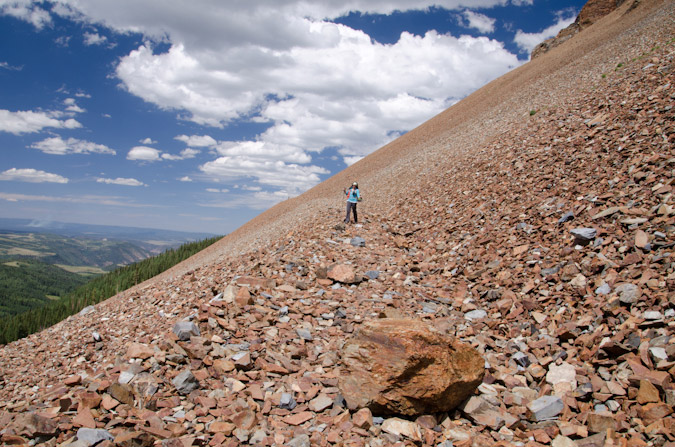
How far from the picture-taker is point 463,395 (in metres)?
6.17

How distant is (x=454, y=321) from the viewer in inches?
358

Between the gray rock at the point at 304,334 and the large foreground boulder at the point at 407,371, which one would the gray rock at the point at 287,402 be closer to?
the large foreground boulder at the point at 407,371

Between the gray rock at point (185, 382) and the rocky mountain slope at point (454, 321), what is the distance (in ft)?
0.09

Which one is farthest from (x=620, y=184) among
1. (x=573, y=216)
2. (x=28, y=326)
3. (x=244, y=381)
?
(x=28, y=326)

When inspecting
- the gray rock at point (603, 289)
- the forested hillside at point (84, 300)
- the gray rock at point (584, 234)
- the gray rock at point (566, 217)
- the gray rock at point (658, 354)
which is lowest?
the forested hillside at point (84, 300)

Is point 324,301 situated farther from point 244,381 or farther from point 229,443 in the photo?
point 229,443

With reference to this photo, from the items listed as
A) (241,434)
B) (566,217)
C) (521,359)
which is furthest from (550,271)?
(241,434)

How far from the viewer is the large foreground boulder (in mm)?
5918

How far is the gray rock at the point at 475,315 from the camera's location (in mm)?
9094

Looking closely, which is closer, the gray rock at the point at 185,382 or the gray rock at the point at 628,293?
the gray rock at the point at 185,382

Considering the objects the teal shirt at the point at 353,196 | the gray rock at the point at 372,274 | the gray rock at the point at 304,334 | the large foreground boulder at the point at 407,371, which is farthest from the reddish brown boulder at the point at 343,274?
the teal shirt at the point at 353,196

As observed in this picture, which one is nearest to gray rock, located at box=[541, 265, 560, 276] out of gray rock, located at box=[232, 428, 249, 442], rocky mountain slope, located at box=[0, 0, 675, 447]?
rocky mountain slope, located at box=[0, 0, 675, 447]

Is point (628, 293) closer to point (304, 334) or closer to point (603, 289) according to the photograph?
point (603, 289)

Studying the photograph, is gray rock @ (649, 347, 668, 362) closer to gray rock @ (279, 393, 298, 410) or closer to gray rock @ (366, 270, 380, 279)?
gray rock @ (279, 393, 298, 410)
